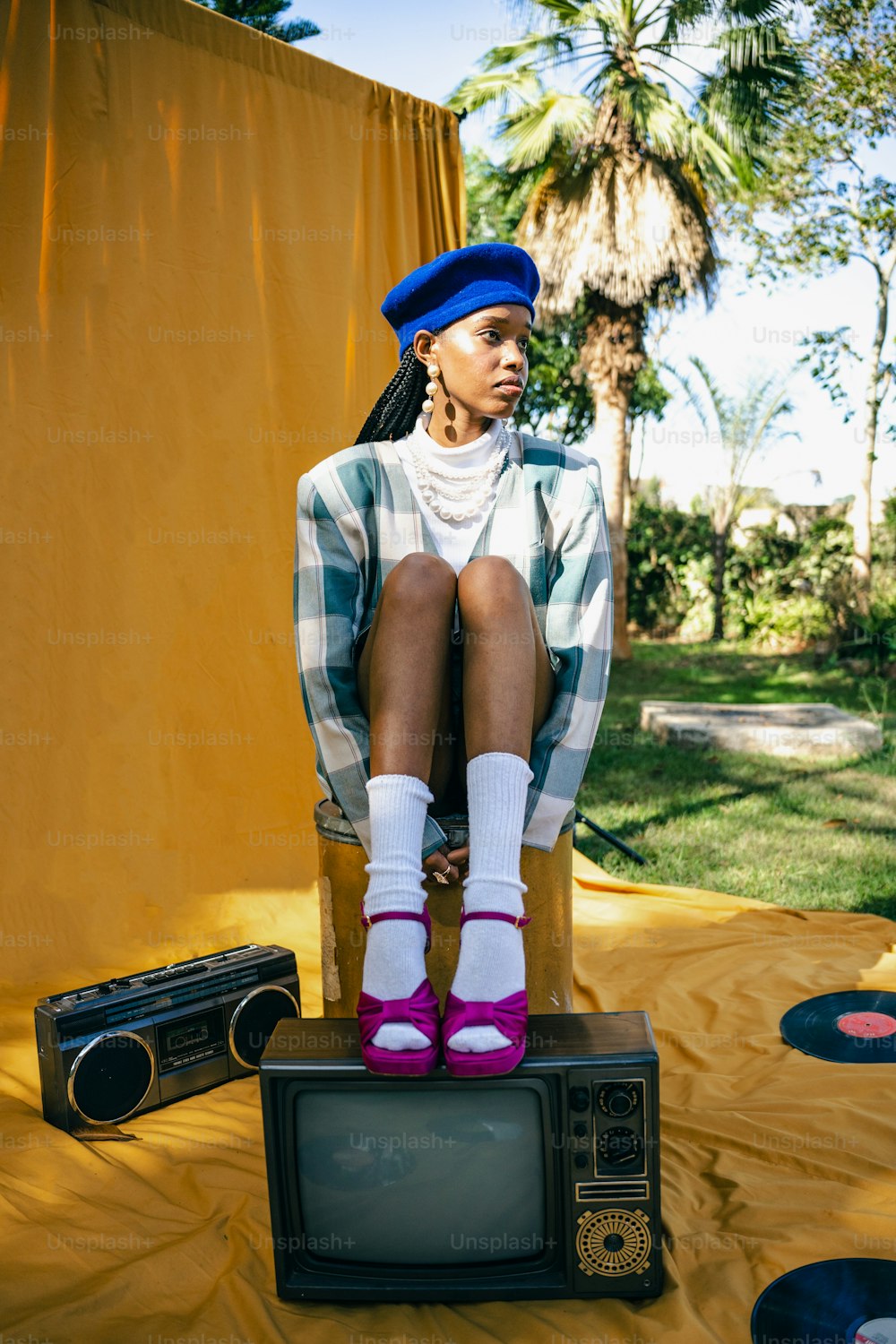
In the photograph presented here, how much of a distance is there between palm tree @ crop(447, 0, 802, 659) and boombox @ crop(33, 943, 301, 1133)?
6.70 m

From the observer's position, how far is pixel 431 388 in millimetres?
1963

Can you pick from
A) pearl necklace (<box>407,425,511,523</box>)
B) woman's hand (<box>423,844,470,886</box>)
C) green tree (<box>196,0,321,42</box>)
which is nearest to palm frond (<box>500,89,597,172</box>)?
green tree (<box>196,0,321,42</box>)

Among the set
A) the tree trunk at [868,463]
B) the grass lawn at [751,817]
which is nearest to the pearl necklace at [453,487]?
the grass lawn at [751,817]

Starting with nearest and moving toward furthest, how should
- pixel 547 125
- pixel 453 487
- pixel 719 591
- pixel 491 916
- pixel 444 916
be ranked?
pixel 491 916 < pixel 444 916 < pixel 453 487 < pixel 547 125 < pixel 719 591

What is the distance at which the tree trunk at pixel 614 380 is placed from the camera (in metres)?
8.48

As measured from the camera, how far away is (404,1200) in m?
1.41

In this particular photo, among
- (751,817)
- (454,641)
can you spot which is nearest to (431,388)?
(454,641)

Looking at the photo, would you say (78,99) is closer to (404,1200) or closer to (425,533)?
(425,533)

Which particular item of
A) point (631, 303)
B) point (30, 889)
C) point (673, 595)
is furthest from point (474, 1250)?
point (673, 595)

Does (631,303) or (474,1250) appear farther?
(631,303)

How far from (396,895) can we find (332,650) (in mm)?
545

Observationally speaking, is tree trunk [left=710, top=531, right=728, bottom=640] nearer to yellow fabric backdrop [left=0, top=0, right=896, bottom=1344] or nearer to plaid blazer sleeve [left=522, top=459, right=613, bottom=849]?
yellow fabric backdrop [left=0, top=0, right=896, bottom=1344]

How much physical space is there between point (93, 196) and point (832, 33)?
7.31m

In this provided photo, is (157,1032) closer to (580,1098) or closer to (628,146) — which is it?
(580,1098)
